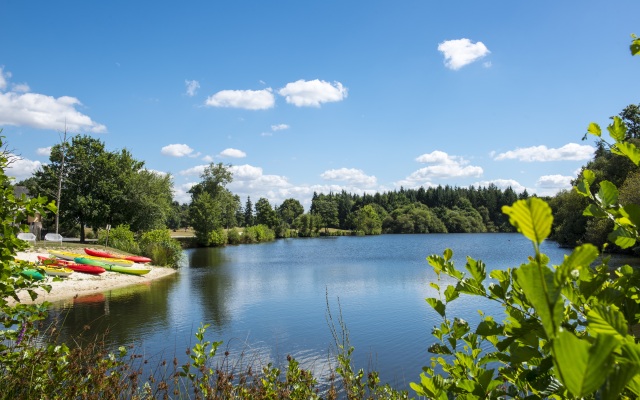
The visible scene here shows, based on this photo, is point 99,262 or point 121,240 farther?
point 121,240

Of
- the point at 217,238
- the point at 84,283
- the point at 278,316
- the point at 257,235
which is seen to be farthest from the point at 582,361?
the point at 257,235

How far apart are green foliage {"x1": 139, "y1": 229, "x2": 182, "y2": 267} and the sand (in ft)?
12.4

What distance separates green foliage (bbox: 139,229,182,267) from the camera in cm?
2959

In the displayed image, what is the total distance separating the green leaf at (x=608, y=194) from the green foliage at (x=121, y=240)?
3269 centimetres

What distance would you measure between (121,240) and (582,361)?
3514 centimetres

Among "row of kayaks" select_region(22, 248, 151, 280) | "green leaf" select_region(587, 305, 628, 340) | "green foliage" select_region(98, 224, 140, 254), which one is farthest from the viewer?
"green foliage" select_region(98, 224, 140, 254)

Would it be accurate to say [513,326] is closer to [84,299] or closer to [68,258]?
[84,299]

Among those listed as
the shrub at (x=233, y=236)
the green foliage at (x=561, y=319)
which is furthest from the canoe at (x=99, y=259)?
the shrub at (x=233, y=236)

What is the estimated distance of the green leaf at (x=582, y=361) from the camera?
0.52 meters

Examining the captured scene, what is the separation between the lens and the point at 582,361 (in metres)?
0.53

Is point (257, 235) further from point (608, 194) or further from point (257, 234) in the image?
point (608, 194)

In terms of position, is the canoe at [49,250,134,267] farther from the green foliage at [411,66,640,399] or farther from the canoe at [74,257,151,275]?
the green foliage at [411,66,640,399]

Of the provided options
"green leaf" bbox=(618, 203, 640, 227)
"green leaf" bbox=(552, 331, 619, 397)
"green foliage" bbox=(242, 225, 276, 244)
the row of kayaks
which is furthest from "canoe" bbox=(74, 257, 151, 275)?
"green foliage" bbox=(242, 225, 276, 244)

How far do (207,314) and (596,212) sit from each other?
1611cm
